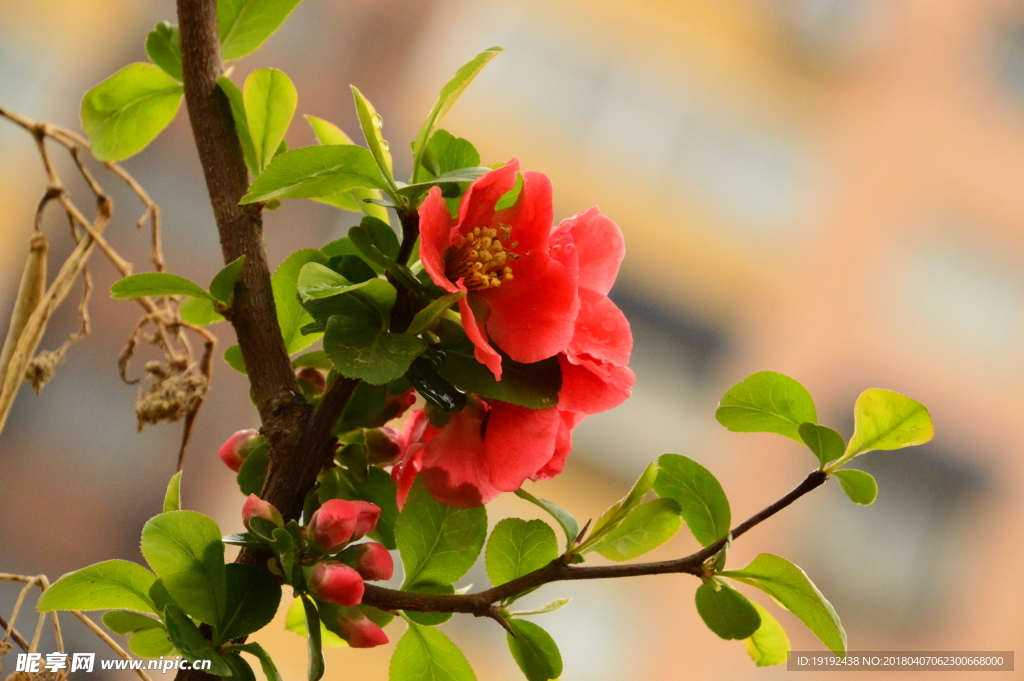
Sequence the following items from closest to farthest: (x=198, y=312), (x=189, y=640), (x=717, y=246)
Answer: (x=189, y=640) → (x=198, y=312) → (x=717, y=246)

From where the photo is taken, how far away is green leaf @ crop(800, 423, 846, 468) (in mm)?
328

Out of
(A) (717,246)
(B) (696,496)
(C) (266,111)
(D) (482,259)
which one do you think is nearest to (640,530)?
(B) (696,496)

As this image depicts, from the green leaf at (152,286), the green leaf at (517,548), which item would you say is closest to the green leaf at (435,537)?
the green leaf at (517,548)

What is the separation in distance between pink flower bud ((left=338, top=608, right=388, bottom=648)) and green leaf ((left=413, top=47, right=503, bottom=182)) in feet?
0.55

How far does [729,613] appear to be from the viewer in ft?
1.07

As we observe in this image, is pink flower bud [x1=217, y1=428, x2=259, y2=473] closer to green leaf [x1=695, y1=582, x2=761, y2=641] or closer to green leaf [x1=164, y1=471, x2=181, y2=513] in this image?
green leaf [x1=164, y1=471, x2=181, y2=513]

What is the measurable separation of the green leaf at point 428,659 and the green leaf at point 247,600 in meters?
0.06

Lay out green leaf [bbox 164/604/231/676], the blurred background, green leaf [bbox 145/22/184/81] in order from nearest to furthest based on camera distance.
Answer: green leaf [bbox 164/604/231/676]
green leaf [bbox 145/22/184/81]
the blurred background

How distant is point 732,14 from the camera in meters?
3.94

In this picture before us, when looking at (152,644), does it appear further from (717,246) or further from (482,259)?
(717,246)

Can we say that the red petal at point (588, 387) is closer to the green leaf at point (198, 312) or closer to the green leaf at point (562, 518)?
the green leaf at point (562, 518)

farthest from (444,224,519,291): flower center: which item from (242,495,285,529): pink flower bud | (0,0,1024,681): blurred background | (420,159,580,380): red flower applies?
(0,0,1024,681): blurred background

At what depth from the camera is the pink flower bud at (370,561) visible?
1.03ft

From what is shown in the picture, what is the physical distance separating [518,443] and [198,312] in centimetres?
17
